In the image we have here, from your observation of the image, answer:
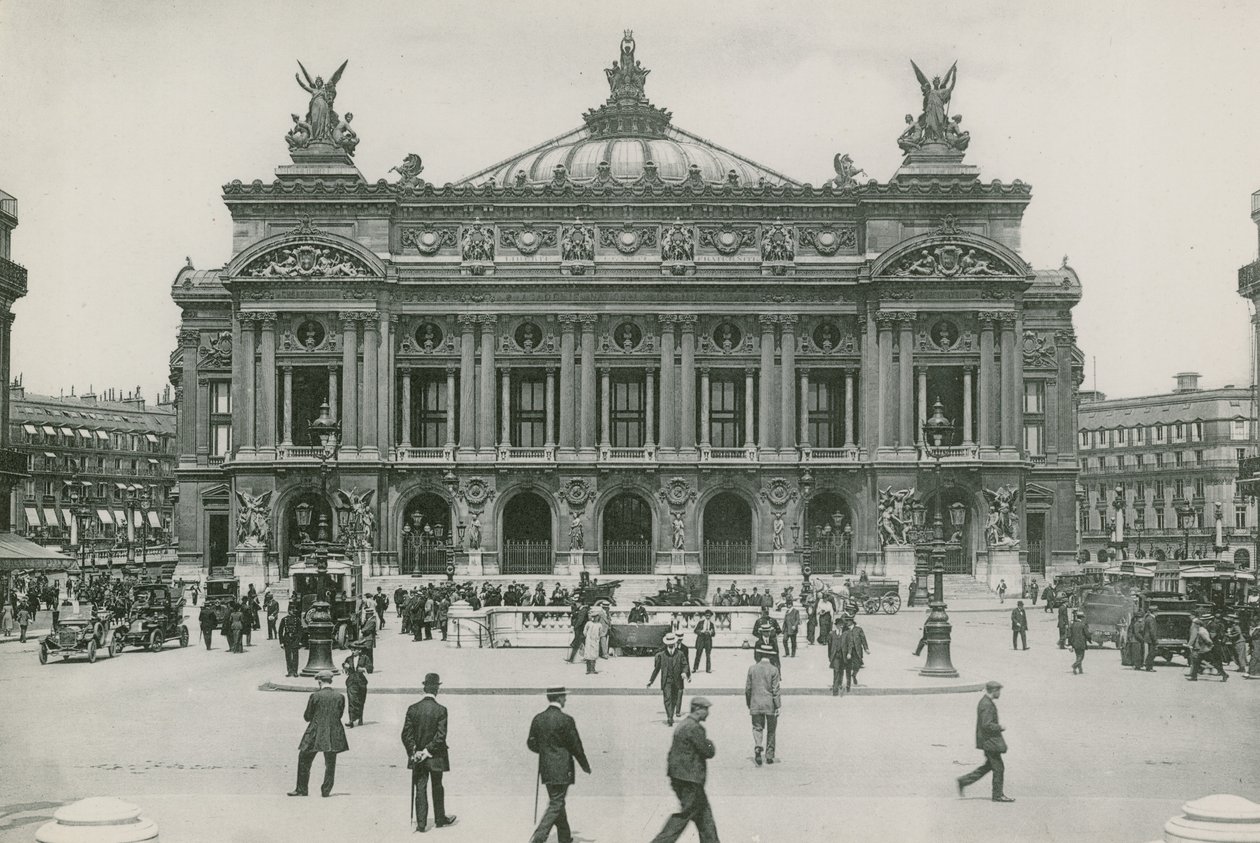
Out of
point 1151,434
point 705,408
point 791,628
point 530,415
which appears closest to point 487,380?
point 530,415

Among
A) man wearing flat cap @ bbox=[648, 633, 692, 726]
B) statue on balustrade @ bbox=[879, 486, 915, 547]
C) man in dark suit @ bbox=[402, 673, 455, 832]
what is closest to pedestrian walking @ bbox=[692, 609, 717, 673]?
man wearing flat cap @ bbox=[648, 633, 692, 726]

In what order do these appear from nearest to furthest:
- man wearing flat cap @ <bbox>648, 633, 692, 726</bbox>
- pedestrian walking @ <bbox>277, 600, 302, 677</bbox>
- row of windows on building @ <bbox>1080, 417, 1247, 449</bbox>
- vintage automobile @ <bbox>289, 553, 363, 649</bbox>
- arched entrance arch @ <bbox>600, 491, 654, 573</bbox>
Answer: man wearing flat cap @ <bbox>648, 633, 692, 726</bbox> → pedestrian walking @ <bbox>277, 600, 302, 677</bbox> → vintage automobile @ <bbox>289, 553, 363, 649</bbox> → arched entrance arch @ <bbox>600, 491, 654, 573</bbox> → row of windows on building @ <bbox>1080, 417, 1247, 449</bbox>

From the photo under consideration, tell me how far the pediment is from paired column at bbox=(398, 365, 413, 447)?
2148 centimetres

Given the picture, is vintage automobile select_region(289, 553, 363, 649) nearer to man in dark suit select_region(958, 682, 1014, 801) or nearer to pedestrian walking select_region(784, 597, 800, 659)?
pedestrian walking select_region(784, 597, 800, 659)

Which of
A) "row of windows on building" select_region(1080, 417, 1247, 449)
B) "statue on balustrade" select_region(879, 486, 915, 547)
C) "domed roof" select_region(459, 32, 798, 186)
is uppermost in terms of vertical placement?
"domed roof" select_region(459, 32, 798, 186)

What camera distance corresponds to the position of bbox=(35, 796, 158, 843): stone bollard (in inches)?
444

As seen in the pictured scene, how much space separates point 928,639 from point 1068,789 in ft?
39.4

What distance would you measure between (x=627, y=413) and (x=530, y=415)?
4559 mm

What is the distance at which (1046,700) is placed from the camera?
27.8 metres

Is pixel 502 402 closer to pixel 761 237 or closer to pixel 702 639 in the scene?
pixel 761 237

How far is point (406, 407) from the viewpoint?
66.9 metres

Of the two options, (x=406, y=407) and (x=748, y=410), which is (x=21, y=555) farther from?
(x=748, y=410)

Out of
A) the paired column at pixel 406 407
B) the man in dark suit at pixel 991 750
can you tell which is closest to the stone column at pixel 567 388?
the paired column at pixel 406 407

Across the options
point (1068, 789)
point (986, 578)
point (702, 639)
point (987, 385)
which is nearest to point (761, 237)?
point (987, 385)
